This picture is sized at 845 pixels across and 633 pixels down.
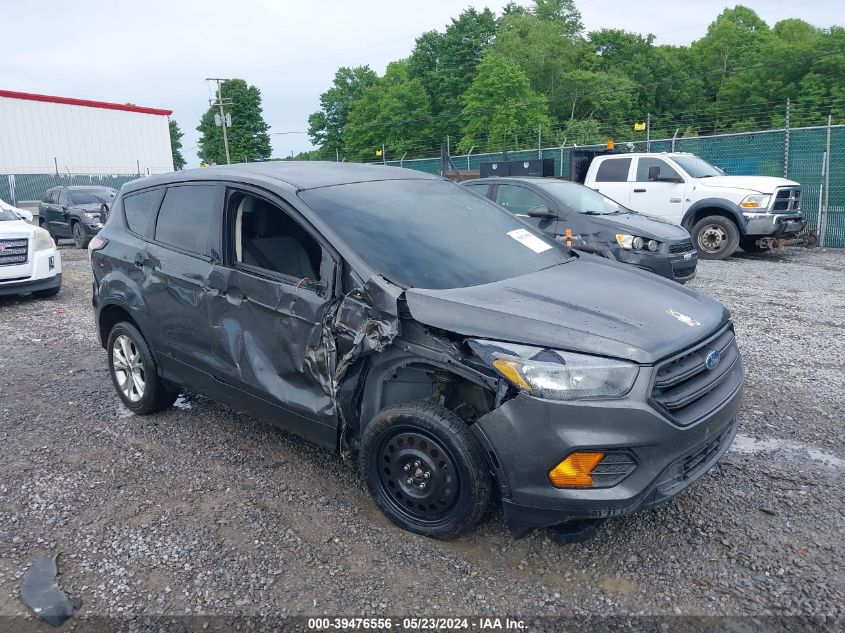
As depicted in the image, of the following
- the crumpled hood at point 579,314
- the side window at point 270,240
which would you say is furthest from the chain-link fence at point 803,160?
the side window at point 270,240

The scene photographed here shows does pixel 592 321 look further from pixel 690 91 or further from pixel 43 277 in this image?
pixel 690 91

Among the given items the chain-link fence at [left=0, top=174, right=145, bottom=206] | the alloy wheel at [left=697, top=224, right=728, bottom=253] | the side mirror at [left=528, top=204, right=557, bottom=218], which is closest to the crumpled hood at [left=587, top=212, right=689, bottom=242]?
the side mirror at [left=528, top=204, right=557, bottom=218]

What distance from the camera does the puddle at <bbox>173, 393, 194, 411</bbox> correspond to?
5.02 metres

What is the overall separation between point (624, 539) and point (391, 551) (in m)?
1.11

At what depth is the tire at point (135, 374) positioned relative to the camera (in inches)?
181

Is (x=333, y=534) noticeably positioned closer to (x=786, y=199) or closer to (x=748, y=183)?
(x=748, y=183)

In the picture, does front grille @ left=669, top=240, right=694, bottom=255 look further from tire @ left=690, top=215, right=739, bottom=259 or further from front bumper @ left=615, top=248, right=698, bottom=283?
tire @ left=690, top=215, right=739, bottom=259

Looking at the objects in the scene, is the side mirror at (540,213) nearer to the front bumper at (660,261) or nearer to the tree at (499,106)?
the front bumper at (660,261)

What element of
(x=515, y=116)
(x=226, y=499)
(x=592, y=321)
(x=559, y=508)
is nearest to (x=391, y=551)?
(x=559, y=508)

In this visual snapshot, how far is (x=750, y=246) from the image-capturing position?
12.8 m

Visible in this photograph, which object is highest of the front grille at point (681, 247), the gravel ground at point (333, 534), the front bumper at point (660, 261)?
the front grille at point (681, 247)

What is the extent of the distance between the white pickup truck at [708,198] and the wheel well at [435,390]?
401 inches

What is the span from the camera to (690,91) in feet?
192

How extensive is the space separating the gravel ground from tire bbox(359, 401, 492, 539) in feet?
0.45
